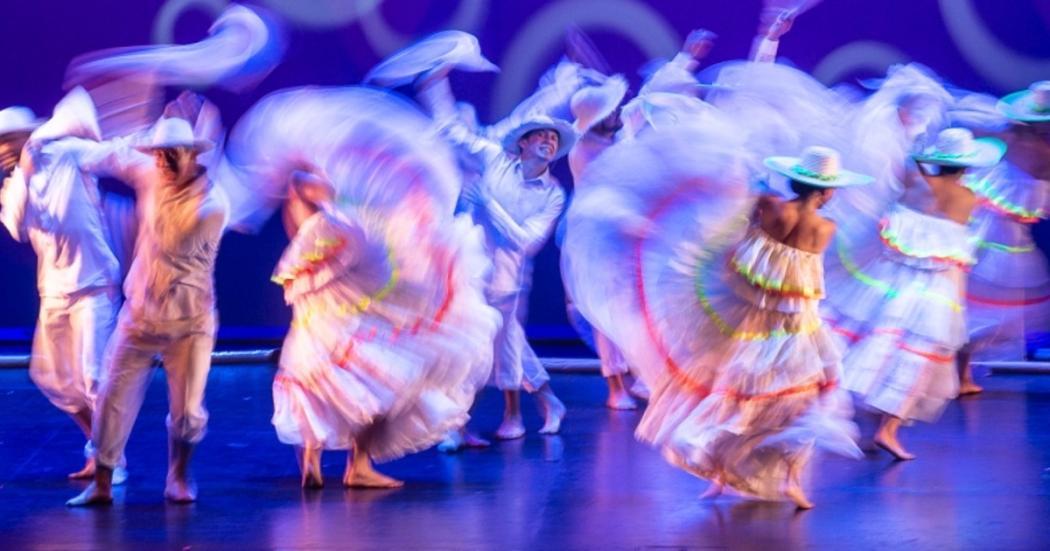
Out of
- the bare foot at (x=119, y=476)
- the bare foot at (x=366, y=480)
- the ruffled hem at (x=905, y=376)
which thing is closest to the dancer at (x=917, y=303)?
the ruffled hem at (x=905, y=376)

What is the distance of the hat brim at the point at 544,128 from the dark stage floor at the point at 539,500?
1.35 meters

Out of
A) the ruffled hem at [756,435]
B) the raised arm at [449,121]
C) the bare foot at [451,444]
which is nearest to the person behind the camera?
the ruffled hem at [756,435]

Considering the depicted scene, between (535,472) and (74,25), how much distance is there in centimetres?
531

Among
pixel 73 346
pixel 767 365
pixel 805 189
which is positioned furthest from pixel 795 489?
pixel 73 346

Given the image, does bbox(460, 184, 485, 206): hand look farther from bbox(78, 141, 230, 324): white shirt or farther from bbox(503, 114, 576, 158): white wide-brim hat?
bbox(78, 141, 230, 324): white shirt

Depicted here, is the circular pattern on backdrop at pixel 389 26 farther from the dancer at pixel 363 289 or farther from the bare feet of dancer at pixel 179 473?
the bare feet of dancer at pixel 179 473

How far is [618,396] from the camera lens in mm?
9008

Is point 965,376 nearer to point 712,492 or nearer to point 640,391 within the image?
point 640,391

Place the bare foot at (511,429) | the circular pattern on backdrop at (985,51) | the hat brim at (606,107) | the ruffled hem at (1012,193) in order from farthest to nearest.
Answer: the circular pattern on backdrop at (985,51) < the ruffled hem at (1012,193) < the hat brim at (606,107) < the bare foot at (511,429)

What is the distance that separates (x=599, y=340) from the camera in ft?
29.5

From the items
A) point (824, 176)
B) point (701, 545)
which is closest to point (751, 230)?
point (824, 176)

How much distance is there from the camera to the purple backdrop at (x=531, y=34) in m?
10.8

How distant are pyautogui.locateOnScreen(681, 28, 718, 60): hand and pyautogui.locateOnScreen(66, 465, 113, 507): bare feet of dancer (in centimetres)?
477

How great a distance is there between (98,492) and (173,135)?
1343 millimetres
